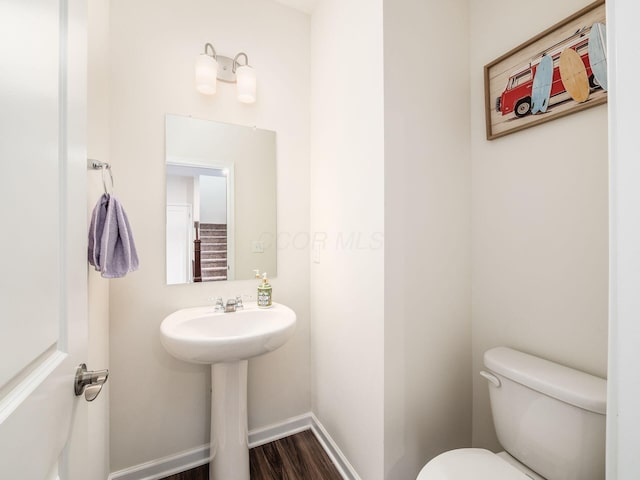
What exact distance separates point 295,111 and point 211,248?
0.99m

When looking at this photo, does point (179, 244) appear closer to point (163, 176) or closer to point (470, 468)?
point (163, 176)

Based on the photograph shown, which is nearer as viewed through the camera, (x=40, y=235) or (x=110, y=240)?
(x=40, y=235)

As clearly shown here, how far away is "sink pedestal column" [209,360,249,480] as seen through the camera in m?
1.32

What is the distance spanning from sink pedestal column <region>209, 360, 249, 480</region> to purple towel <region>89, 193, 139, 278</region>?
2.05 feet

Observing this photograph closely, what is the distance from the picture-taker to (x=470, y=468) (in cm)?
95

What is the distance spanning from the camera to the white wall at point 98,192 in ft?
3.30

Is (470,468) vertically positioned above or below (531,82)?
below

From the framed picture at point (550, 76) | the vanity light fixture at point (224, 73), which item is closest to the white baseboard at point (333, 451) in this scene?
the framed picture at point (550, 76)

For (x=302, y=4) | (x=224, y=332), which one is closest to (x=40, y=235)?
(x=224, y=332)

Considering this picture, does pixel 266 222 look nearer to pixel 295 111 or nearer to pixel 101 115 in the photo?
pixel 295 111

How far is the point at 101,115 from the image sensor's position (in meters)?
1.17

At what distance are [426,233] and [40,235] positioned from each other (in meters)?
1.23

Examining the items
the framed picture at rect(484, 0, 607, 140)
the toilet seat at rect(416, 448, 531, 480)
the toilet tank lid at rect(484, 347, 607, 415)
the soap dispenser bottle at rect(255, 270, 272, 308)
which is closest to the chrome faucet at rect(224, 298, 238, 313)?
the soap dispenser bottle at rect(255, 270, 272, 308)

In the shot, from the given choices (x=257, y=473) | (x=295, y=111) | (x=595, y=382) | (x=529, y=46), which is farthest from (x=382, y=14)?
(x=257, y=473)
